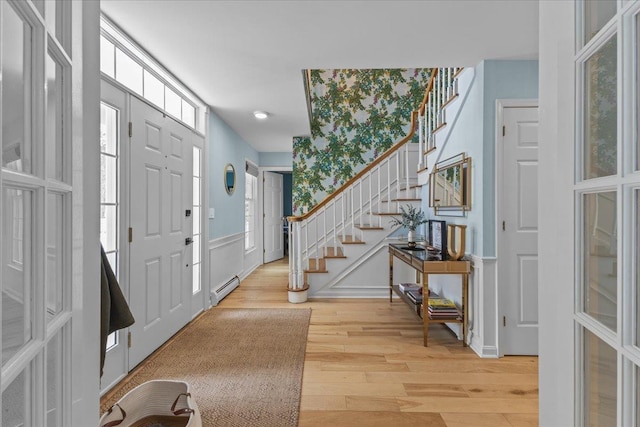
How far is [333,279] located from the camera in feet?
15.6

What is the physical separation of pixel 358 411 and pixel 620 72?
6.69ft

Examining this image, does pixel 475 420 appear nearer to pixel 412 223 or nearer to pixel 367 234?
pixel 412 223

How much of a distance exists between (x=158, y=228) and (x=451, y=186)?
2699mm

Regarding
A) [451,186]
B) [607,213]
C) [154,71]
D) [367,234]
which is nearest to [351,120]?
[367,234]

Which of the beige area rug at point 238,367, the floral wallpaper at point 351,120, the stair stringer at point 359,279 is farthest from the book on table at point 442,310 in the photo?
the floral wallpaper at point 351,120

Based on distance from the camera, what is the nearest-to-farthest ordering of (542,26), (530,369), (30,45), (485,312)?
(30,45) < (542,26) < (530,369) < (485,312)

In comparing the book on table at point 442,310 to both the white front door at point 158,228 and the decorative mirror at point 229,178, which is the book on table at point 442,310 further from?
the decorative mirror at point 229,178

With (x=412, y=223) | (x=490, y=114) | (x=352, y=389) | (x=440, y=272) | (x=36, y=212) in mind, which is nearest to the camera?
(x=36, y=212)

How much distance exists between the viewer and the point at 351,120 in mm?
6121

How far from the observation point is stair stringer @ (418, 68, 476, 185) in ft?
10.4

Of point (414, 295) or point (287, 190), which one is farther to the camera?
point (287, 190)

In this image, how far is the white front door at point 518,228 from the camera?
288 centimetres

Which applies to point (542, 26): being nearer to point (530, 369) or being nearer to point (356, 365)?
point (356, 365)

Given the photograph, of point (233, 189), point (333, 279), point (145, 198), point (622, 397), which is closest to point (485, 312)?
point (333, 279)
